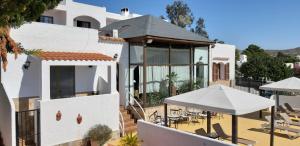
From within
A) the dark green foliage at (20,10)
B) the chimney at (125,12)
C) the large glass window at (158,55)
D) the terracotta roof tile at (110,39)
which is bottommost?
the large glass window at (158,55)

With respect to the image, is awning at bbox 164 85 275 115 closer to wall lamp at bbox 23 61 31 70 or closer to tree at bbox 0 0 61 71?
tree at bbox 0 0 61 71

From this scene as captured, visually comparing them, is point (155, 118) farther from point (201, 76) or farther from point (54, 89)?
point (201, 76)

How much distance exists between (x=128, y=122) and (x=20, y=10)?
10.0m

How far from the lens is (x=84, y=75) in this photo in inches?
605

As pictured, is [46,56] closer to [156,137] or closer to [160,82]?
[156,137]

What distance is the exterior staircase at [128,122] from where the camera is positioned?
15133 mm

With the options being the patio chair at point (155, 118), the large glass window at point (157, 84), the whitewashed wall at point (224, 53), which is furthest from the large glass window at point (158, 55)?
the whitewashed wall at point (224, 53)

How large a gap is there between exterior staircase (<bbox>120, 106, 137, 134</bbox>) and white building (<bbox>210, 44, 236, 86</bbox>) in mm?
13333

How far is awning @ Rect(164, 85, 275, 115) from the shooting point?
32.5 feet

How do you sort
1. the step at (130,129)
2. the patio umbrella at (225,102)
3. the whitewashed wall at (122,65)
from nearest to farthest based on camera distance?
the patio umbrella at (225,102) → the step at (130,129) → the whitewashed wall at (122,65)

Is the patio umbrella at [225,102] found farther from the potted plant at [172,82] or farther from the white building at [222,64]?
the white building at [222,64]

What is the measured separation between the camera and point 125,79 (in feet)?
57.6

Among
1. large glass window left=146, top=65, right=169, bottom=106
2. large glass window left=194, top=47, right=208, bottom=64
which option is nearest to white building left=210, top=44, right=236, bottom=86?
large glass window left=194, top=47, right=208, bottom=64

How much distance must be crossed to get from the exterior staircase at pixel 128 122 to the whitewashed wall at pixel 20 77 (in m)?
5.34
